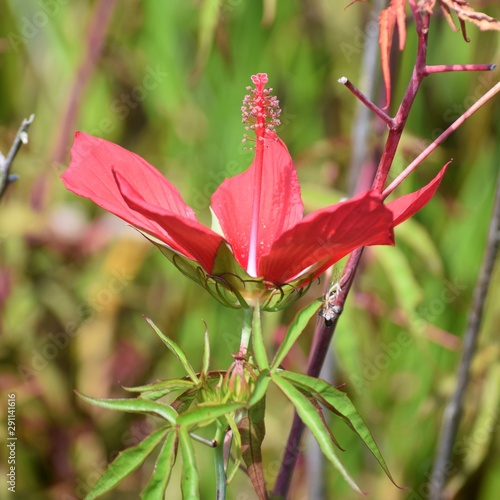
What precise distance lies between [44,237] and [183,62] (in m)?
0.32

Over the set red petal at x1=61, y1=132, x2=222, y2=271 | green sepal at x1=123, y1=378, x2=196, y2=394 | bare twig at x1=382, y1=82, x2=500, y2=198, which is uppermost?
bare twig at x1=382, y1=82, x2=500, y2=198

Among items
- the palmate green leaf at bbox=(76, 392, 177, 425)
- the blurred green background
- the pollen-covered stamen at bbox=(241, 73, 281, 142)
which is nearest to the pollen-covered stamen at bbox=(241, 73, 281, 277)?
the pollen-covered stamen at bbox=(241, 73, 281, 142)

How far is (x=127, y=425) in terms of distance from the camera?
0.92 m

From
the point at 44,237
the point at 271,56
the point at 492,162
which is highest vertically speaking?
the point at 271,56

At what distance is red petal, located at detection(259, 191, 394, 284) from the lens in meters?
0.28

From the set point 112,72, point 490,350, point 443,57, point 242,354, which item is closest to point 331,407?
point 242,354

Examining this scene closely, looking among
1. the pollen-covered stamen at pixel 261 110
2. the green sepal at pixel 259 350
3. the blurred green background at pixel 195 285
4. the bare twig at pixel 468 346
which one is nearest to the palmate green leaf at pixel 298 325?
the green sepal at pixel 259 350

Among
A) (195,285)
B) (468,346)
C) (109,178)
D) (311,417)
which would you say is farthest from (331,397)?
(195,285)

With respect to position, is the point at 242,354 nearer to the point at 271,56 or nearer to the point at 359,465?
the point at 359,465

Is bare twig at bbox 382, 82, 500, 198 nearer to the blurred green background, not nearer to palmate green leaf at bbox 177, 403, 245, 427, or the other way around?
palmate green leaf at bbox 177, 403, 245, 427

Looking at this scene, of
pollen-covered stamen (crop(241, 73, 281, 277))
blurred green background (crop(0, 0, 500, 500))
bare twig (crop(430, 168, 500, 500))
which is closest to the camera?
pollen-covered stamen (crop(241, 73, 281, 277))

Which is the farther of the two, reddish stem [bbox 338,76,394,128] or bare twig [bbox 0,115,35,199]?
bare twig [bbox 0,115,35,199]

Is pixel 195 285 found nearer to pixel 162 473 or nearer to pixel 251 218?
pixel 251 218

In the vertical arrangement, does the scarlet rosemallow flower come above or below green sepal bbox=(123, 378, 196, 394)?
above
